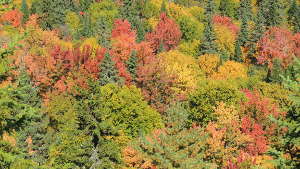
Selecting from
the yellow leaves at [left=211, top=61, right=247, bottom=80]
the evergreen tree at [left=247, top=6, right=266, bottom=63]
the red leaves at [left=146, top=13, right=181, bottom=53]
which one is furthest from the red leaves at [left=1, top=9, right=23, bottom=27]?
the evergreen tree at [left=247, top=6, right=266, bottom=63]

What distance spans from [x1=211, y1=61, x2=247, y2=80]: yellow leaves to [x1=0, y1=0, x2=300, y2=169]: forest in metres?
0.26

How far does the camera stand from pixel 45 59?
82.8 m

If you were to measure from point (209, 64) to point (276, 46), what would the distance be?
22376 millimetres

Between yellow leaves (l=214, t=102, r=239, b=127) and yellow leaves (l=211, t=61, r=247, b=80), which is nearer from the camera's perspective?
yellow leaves (l=214, t=102, r=239, b=127)

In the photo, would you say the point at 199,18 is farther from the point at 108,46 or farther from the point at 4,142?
the point at 4,142

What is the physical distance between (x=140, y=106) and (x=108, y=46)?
130 ft

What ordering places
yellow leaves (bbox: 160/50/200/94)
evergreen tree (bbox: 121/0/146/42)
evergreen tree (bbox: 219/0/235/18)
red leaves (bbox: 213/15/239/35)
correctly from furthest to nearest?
evergreen tree (bbox: 219/0/235/18) → red leaves (bbox: 213/15/239/35) → evergreen tree (bbox: 121/0/146/42) → yellow leaves (bbox: 160/50/200/94)

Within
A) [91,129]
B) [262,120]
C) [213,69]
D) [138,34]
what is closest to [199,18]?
[138,34]

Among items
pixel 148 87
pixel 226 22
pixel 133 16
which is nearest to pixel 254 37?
pixel 226 22

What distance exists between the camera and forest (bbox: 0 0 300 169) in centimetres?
1727

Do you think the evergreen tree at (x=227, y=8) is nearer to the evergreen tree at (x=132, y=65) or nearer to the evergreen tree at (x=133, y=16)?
the evergreen tree at (x=133, y=16)

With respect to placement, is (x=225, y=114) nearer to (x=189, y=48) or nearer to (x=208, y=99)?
(x=208, y=99)

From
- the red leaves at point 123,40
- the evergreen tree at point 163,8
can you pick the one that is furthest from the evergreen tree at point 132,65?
the evergreen tree at point 163,8

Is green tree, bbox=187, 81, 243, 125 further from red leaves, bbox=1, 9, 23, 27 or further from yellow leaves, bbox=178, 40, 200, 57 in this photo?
red leaves, bbox=1, 9, 23, 27
